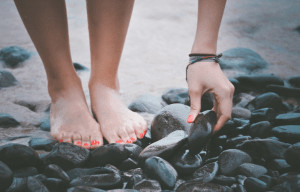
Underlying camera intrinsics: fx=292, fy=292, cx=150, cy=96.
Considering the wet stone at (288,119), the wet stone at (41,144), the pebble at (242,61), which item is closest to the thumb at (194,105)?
the wet stone at (288,119)

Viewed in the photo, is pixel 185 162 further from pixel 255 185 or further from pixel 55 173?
pixel 55 173

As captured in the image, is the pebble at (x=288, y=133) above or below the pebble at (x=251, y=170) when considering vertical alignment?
above

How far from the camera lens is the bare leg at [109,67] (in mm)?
1620

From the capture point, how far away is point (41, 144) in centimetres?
148

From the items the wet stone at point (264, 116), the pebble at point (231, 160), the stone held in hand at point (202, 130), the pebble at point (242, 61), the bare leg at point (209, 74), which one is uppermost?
the bare leg at point (209, 74)

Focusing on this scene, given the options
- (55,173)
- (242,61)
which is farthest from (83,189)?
(242,61)

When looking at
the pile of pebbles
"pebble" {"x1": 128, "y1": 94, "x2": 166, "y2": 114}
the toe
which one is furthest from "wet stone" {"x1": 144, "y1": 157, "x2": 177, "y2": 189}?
"pebble" {"x1": 128, "y1": 94, "x2": 166, "y2": 114}

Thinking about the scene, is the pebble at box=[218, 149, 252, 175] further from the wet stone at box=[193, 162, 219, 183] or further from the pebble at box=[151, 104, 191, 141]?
the pebble at box=[151, 104, 191, 141]

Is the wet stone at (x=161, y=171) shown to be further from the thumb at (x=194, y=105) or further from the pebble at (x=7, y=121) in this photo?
the pebble at (x=7, y=121)

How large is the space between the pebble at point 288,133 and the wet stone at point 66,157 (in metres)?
0.95

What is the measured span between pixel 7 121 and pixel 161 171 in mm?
1063

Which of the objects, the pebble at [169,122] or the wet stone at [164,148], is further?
the pebble at [169,122]

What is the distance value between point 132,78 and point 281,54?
170 cm

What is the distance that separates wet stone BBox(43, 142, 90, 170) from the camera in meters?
1.27
